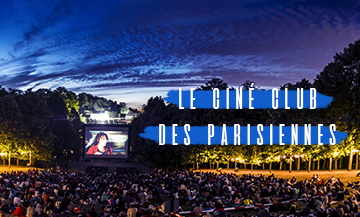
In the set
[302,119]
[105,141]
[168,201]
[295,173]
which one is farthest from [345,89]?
[105,141]

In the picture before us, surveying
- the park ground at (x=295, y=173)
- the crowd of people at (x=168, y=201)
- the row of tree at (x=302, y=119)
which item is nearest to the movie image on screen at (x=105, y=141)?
the row of tree at (x=302, y=119)

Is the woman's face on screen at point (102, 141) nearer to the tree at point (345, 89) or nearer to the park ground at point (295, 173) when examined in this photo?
the park ground at point (295, 173)

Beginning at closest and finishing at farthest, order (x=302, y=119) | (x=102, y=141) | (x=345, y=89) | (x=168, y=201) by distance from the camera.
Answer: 1. (x=168, y=201)
2. (x=345, y=89)
3. (x=302, y=119)
4. (x=102, y=141)

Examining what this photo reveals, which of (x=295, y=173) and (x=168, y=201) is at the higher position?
(x=168, y=201)

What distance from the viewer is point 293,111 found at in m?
34.3

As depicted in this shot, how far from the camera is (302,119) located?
31.4 meters

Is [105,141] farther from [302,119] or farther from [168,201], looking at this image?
[168,201]

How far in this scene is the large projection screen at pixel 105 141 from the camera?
38750 mm

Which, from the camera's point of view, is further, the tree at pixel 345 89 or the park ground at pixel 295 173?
the tree at pixel 345 89

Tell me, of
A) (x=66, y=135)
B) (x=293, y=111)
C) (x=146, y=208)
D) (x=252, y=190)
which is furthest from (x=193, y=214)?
(x=66, y=135)

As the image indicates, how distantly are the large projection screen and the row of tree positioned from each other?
157 inches

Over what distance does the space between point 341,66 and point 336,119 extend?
6009 millimetres

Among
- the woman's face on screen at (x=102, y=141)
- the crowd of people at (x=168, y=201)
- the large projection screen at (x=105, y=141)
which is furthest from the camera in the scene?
the woman's face on screen at (x=102, y=141)

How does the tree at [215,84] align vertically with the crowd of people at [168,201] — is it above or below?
above
